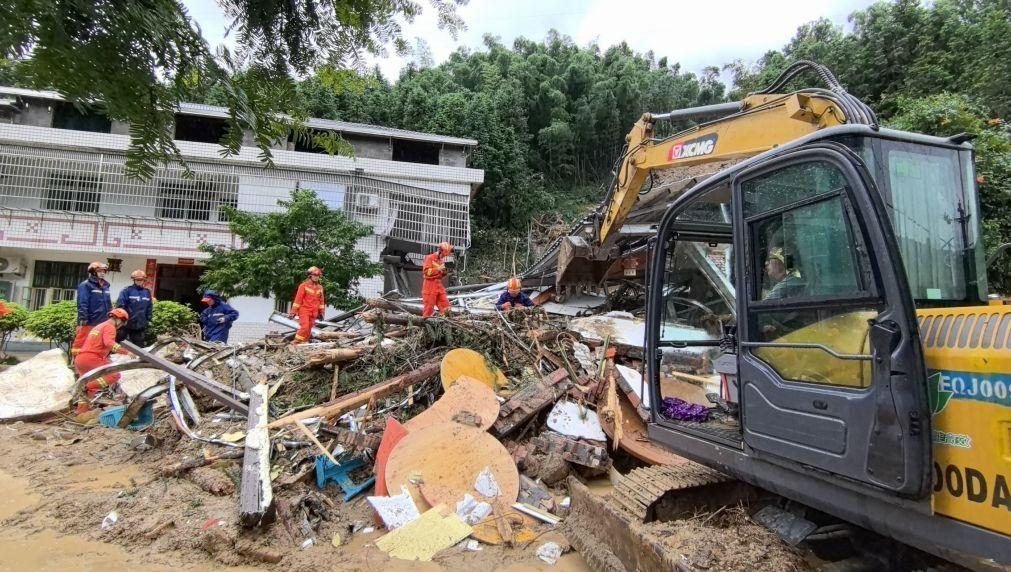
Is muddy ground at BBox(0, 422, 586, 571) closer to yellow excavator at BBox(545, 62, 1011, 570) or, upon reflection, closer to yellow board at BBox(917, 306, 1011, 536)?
yellow excavator at BBox(545, 62, 1011, 570)

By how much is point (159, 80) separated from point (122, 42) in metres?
0.11

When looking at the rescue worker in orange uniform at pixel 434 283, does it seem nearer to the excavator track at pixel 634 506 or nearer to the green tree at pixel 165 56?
the excavator track at pixel 634 506

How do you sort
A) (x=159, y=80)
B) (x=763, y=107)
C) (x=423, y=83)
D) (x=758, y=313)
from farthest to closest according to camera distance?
(x=423, y=83) < (x=763, y=107) < (x=758, y=313) < (x=159, y=80)

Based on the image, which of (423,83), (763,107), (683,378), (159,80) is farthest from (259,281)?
(423,83)

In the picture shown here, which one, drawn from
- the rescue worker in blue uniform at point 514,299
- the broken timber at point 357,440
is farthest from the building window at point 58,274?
the broken timber at point 357,440

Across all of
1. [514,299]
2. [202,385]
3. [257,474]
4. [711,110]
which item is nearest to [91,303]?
[202,385]

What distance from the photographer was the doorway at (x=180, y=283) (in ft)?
57.5

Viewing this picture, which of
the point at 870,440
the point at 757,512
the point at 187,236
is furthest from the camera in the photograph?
the point at 187,236

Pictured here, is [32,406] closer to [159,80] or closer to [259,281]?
[259,281]

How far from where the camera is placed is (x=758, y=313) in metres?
2.65

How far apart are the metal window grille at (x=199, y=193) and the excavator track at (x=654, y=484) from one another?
1297 cm

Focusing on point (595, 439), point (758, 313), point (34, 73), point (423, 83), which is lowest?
point (595, 439)

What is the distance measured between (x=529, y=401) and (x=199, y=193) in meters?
15.2

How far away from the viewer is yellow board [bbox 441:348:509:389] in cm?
588
